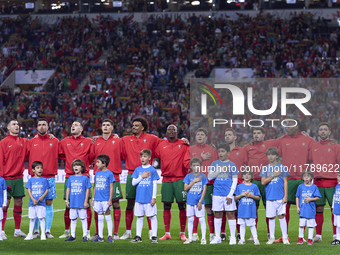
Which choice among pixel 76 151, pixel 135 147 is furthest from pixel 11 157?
pixel 135 147

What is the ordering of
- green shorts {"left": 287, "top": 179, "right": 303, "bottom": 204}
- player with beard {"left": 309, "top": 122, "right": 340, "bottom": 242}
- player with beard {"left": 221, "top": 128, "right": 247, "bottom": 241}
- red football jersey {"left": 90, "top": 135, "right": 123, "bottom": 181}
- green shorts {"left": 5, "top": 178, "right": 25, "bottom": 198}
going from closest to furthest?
player with beard {"left": 309, "top": 122, "right": 340, "bottom": 242}
green shorts {"left": 287, "top": 179, "right": 303, "bottom": 204}
player with beard {"left": 221, "top": 128, "right": 247, "bottom": 241}
red football jersey {"left": 90, "top": 135, "right": 123, "bottom": 181}
green shorts {"left": 5, "top": 178, "right": 25, "bottom": 198}

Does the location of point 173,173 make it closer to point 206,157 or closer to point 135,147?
point 206,157

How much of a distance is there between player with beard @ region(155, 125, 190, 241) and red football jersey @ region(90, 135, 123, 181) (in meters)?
0.78

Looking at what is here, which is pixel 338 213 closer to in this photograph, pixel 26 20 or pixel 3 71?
pixel 3 71

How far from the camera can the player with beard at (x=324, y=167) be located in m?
9.26

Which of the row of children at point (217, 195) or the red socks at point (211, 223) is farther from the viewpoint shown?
the red socks at point (211, 223)

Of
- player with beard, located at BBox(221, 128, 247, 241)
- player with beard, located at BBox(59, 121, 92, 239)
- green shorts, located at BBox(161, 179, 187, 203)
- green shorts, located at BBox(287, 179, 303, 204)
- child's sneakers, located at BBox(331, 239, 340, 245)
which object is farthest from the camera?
player with beard, located at BBox(59, 121, 92, 239)

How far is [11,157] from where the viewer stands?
10008 millimetres

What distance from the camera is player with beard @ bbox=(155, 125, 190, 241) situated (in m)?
9.64

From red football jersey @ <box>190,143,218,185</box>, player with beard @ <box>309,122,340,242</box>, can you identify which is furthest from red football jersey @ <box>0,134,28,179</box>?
player with beard @ <box>309,122,340,242</box>

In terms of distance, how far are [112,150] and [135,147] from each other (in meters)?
0.43

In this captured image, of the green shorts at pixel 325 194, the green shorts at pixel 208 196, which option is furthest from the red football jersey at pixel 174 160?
the green shorts at pixel 325 194

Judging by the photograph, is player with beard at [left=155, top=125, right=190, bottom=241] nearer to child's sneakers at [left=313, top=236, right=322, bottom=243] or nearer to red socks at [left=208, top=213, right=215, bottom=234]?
red socks at [left=208, top=213, right=215, bottom=234]

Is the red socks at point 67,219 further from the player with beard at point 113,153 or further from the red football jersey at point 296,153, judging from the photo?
the red football jersey at point 296,153
